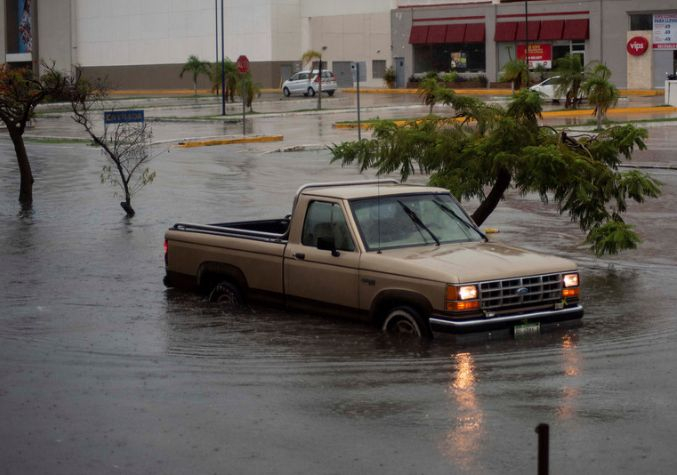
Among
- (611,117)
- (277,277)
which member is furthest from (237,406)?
(611,117)

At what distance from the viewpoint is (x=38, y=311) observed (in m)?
14.0

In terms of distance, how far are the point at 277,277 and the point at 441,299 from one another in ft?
7.63

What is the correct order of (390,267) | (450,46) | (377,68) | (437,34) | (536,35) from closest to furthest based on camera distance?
(390,267) < (536,35) < (437,34) < (450,46) < (377,68)

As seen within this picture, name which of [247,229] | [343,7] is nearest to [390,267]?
[247,229]

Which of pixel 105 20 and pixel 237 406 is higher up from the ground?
pixel 105 20

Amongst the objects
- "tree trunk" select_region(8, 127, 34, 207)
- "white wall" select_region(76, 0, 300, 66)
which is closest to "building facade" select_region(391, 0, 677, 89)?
"white wall" select_region(76, 0, 300, 66)

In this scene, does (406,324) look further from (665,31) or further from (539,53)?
(539,53)

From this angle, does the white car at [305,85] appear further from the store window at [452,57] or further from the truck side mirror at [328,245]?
the truck side mirror at [328,245]

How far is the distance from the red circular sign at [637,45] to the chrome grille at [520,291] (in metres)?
66.7

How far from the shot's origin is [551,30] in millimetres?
79688

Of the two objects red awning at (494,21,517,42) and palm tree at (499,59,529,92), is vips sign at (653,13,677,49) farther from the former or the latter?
palm tree at (499,59,529,92)

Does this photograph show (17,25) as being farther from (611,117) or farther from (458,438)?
(458,438)

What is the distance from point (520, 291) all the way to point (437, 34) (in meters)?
76.0

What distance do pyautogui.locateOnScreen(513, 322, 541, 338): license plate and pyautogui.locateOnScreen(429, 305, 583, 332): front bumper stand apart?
Result: 4cm
